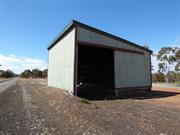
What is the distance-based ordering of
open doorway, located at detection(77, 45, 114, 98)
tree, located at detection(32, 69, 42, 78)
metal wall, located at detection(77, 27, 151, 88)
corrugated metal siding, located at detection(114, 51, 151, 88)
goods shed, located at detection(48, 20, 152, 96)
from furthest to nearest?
tree, located at detection(32, 69, 42, 78) → open doorway, located at detection(77, 45, 114, 98) → corrugated metal siding, located at detection(114, 51, 151, 88) → metal wall, located at detection(77, 27, 151, 88) → goods shed, located at detection(48, 20, 152, 96)

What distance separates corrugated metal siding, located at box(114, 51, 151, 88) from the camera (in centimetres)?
1634

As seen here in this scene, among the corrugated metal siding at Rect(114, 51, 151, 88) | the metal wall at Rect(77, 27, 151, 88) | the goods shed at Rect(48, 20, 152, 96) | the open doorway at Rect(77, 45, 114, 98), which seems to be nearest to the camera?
the goods shed at Rect(48, 20, 152, 96)

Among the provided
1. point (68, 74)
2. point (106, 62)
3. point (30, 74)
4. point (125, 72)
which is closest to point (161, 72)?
point (106, 62)

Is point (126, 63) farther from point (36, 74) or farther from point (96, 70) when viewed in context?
point (36, 74)

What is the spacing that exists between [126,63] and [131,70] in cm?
103

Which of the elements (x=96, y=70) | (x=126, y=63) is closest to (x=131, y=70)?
(x=126, y=63)

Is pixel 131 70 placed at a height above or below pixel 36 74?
below

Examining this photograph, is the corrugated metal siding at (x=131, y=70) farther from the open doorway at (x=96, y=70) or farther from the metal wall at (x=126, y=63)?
the open doorway at (x=96, y=70)

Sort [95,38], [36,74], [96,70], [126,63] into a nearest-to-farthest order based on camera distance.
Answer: [95,38]
[126,63]
[96,70]
[36,74]

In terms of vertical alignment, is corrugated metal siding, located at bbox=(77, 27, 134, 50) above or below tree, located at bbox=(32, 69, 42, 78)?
above

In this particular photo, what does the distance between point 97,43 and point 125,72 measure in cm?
433

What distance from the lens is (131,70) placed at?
1756 centimetres

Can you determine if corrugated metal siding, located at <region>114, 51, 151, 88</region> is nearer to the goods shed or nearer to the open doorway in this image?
the goods shed

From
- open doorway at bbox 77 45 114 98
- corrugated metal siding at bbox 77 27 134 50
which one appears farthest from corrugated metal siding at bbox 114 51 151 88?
open doorway at bbox 77 45 114 98
